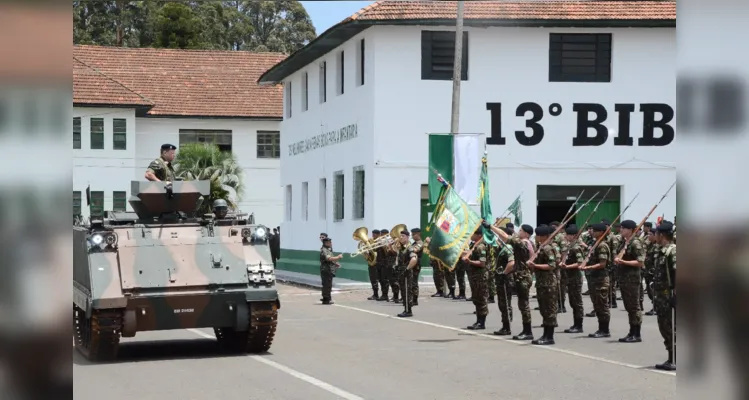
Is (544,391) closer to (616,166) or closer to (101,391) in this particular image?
(101,391)

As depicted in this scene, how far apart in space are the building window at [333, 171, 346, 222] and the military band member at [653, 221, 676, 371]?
76.0 ft

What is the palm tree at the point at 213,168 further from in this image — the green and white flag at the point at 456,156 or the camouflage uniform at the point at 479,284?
the camouflage uniform at the point at 479,284

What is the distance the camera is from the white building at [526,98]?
104ft

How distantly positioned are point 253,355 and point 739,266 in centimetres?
1351

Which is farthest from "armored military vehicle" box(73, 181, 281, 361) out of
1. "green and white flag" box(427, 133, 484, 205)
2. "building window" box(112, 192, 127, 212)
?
"building window" box(112, 192, 127, 212)

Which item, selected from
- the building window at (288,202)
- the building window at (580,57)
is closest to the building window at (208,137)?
the building window at (288,202)

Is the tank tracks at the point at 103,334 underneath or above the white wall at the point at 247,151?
underneath

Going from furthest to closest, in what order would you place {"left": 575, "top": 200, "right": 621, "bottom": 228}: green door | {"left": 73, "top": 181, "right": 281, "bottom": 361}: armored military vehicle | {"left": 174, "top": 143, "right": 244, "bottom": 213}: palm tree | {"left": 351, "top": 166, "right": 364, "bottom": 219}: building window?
{"left": 174, "top": 143, "right": 244, "bottom": 213}: palm tree < {"left": 351, "top": 166, "right": 364, "bottom": 219}: building window < {"left": 575, "top": 200, "right": 621, "bottom": 228}: green door < {"left": 73, "top": 181, "right": 281, "bottom": 361}: armored military vehicle

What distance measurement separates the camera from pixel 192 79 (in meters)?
54.7

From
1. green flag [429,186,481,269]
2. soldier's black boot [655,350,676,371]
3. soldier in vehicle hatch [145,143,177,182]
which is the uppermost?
soldier in vehicle hatch [145,143,177,182]

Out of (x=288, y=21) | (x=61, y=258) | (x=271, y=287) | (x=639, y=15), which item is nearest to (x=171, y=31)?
(x=288, y=21)

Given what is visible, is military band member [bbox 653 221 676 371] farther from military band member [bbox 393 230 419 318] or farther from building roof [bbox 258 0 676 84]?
building roof [bbox 258 0 676 84]

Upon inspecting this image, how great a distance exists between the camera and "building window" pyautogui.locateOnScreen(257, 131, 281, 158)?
54344 millimetres

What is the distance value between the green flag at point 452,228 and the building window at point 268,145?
36.6 metres
